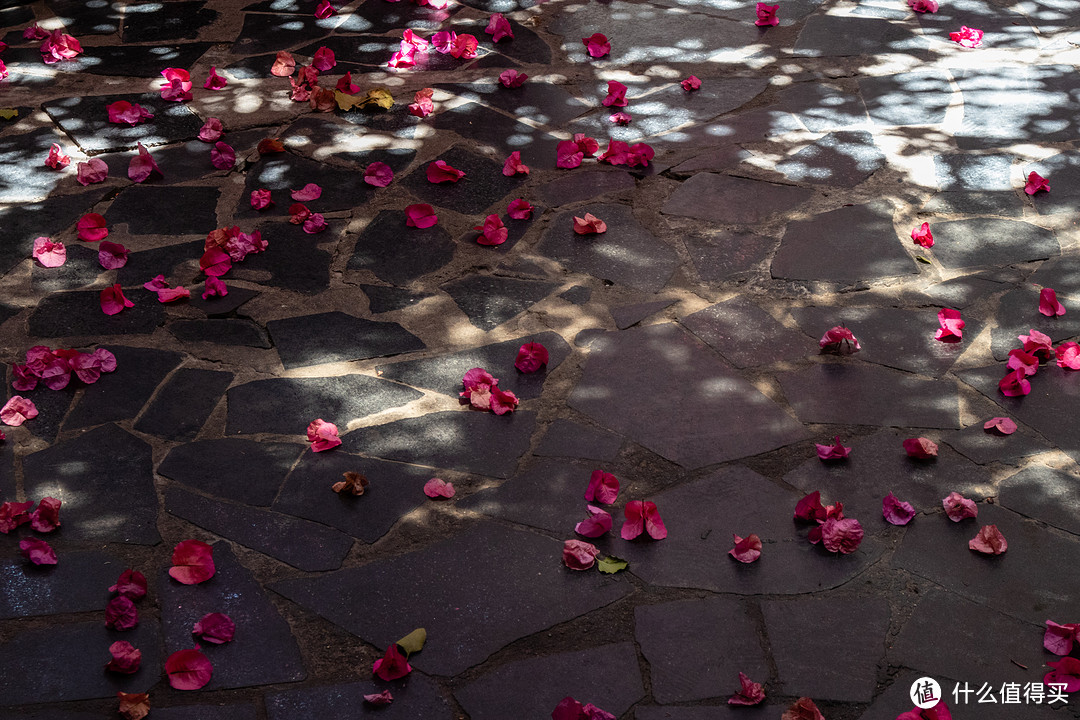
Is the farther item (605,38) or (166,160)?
(605,38)

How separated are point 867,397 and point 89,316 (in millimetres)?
2754

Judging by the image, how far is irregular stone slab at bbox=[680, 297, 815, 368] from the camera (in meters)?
3.30

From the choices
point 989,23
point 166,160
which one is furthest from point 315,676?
point 989,23

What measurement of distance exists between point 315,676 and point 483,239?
1.97 metres

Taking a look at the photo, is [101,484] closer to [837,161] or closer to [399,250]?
[399,250]

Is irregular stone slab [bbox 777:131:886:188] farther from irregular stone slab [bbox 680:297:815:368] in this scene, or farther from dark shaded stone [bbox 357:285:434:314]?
dark shaded stone [bbox 357:285:434:314]

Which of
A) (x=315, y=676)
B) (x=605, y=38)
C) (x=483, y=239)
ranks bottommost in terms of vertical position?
(x=315, y=676)

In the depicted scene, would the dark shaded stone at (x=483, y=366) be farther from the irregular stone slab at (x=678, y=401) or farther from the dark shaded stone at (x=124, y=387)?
the dark shaded stone at (x=124, y=387)

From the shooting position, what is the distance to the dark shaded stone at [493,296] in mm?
3482

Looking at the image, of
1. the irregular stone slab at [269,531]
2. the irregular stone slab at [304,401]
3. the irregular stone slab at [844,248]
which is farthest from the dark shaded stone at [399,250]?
the irregular stone slab at [844,248]

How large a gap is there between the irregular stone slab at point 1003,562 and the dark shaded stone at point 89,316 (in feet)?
8.71

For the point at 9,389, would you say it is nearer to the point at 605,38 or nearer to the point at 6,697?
the point at 6,697

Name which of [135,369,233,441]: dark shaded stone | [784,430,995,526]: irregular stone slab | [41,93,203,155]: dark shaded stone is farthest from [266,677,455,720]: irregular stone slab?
[41,93,203,155]: dark shaded stone

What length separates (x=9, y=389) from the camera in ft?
10.4
